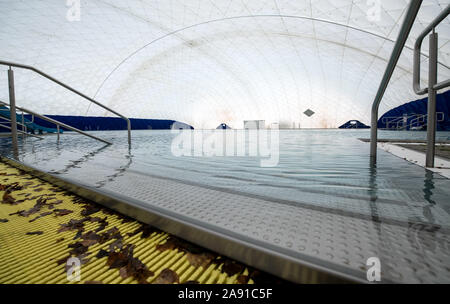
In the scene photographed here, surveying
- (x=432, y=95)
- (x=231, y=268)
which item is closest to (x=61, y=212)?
(x=231, y=268)

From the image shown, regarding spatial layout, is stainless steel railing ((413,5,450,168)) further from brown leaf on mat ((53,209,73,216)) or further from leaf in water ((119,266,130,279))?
brown leaf on mat ((53,209,73,216))

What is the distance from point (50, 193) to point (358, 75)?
3898 cm

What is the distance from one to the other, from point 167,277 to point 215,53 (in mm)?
38214

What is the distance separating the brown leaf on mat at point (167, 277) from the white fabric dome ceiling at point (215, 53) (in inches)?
922

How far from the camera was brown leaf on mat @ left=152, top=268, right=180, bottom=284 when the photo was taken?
0.92 metres

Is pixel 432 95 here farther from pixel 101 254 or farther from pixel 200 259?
pixel 101 254

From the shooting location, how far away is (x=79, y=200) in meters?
1.93

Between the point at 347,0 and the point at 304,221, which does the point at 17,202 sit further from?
the point at 347,0

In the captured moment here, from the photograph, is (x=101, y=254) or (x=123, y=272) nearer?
(x=123, y=272)

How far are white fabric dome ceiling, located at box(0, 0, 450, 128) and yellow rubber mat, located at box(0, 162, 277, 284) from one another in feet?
76.4

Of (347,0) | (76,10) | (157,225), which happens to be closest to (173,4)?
(76,10)

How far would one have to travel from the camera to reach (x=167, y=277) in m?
0.94

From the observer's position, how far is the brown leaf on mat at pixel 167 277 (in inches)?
36.2

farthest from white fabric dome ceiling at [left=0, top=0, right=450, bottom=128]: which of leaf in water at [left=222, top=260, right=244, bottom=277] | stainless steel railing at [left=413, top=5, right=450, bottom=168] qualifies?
leaf in water at [left=222, top=260, right=244, bottom=277]
